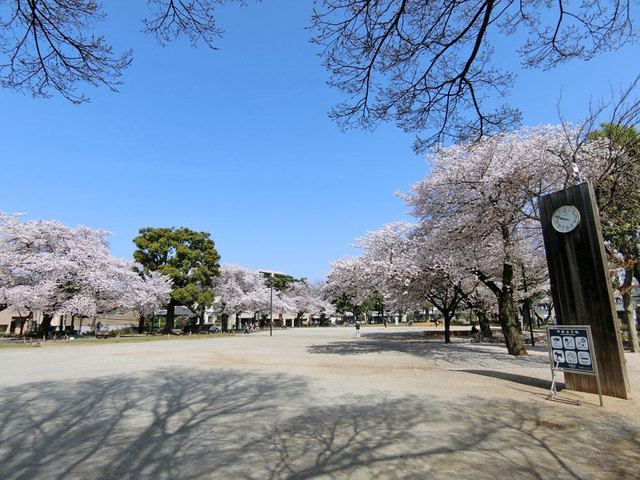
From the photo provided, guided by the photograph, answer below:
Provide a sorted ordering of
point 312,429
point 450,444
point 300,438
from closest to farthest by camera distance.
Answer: point 450,444
point 300,438
point 312,429

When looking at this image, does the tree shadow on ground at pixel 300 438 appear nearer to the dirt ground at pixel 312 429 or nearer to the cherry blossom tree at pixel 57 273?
the dirt ground at pixel 312 429

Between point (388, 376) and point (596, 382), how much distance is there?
4305mm

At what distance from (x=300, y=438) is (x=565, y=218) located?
6412mm

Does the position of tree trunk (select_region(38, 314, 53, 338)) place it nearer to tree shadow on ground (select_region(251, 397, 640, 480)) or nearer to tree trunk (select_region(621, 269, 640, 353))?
tree shadow on ground (select_region(251, 397, 640, 480))

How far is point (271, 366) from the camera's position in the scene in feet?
36.2

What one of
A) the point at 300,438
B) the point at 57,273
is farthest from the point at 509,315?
the point at 57,273

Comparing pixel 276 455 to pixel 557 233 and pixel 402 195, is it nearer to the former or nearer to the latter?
pixel 557 233

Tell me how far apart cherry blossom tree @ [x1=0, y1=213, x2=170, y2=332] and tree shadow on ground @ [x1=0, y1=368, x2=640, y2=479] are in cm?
1952

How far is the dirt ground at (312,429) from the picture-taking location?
11.3 feet

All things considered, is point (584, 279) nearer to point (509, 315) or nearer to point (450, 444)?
point (450, 444)

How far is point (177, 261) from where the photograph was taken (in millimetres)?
32281

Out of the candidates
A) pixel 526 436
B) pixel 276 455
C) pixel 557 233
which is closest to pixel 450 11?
pixel 557 233

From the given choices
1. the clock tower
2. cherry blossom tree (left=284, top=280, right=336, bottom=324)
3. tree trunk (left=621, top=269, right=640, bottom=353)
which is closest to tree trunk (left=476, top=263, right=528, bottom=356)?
tree trunk (left=621, top=269, right=640, bottom=353)

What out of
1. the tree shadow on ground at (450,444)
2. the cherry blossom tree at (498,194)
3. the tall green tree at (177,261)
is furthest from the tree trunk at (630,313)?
the tall green tree at (177,261)
